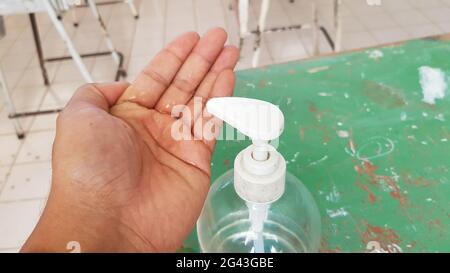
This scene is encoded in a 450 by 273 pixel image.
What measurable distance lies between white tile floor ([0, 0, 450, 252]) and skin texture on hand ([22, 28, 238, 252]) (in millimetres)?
818

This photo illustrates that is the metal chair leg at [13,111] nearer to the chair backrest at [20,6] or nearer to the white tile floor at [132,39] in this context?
the white tile floor at [132,39]

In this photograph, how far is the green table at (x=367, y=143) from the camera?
1.67 feet

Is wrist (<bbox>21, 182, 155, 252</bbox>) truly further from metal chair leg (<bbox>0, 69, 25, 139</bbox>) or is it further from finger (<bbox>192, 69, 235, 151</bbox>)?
metal chair leg (<bbox>0, 69, 25, 139</bbox>)

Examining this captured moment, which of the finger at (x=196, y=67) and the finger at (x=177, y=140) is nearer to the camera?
the finger at (x=177, y=140)

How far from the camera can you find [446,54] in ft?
2.44

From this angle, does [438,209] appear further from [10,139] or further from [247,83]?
[10,139]

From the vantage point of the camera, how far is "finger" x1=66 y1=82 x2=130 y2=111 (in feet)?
1.82

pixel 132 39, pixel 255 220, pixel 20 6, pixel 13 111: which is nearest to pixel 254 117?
pixel 255 220

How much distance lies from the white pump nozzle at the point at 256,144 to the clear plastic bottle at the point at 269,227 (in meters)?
0.08

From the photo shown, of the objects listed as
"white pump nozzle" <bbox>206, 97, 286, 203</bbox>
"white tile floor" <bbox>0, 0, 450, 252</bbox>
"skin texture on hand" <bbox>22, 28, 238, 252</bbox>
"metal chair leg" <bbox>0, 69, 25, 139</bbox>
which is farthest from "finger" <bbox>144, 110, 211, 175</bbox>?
"metal chair leg" <bbox>0, 69, 25, 139</bbox>

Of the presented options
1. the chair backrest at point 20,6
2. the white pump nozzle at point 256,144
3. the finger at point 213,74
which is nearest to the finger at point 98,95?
the finger at point 213,74

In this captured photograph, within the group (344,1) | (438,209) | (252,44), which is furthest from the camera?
(344,1)
